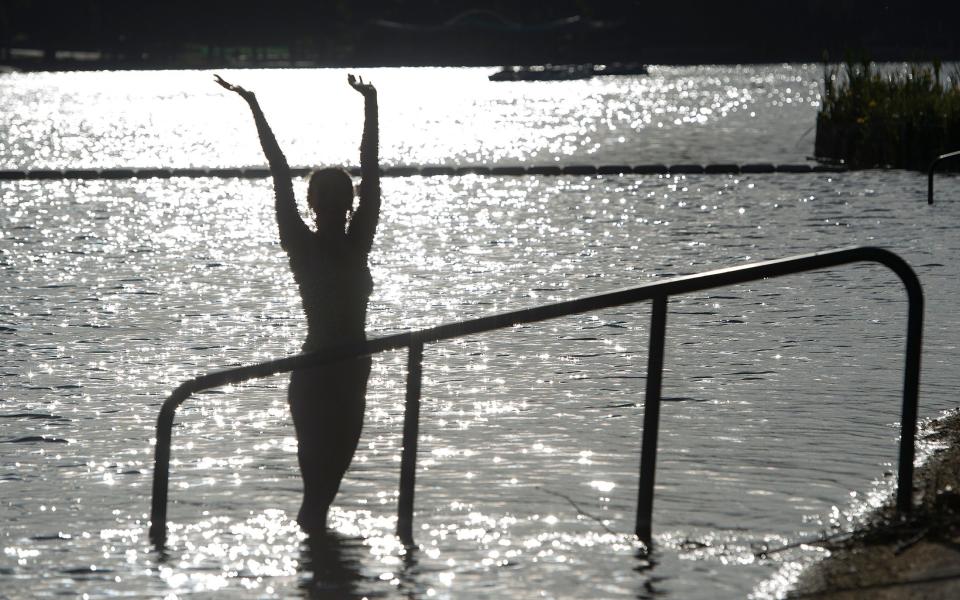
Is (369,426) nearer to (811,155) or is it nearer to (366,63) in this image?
(811,155)

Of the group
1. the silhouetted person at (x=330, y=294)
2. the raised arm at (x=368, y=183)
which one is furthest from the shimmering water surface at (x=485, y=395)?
the raised arm at (x=368, y=183)

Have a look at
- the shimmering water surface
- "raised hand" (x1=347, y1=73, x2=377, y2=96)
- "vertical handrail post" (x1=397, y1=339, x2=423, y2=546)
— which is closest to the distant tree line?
the shimmering water surface

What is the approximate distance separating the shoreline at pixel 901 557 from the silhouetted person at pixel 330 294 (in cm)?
192

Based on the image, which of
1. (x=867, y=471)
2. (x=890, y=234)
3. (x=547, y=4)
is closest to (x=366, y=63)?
(x=547, y=4)

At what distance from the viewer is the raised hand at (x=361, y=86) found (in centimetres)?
737

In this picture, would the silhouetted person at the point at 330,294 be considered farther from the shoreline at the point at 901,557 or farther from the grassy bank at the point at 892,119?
the grassy bank at the point at 892,119

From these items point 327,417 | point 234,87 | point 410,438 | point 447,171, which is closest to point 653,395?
point 410,438

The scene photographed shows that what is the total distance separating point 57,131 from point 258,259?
39.4m

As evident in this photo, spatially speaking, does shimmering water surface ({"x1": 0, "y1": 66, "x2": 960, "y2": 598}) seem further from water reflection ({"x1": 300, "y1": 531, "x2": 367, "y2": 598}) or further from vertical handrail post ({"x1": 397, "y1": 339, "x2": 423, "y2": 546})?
vertical handrail post ({"x1": 397, "y1": 339, "x2": 423, "y2": 546})

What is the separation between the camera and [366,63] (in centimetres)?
16688

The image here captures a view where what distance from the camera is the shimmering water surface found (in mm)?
7008

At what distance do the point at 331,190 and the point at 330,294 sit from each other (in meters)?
0.41

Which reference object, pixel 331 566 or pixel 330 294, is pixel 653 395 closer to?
pixel 330 294

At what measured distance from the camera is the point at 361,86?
296 inches
